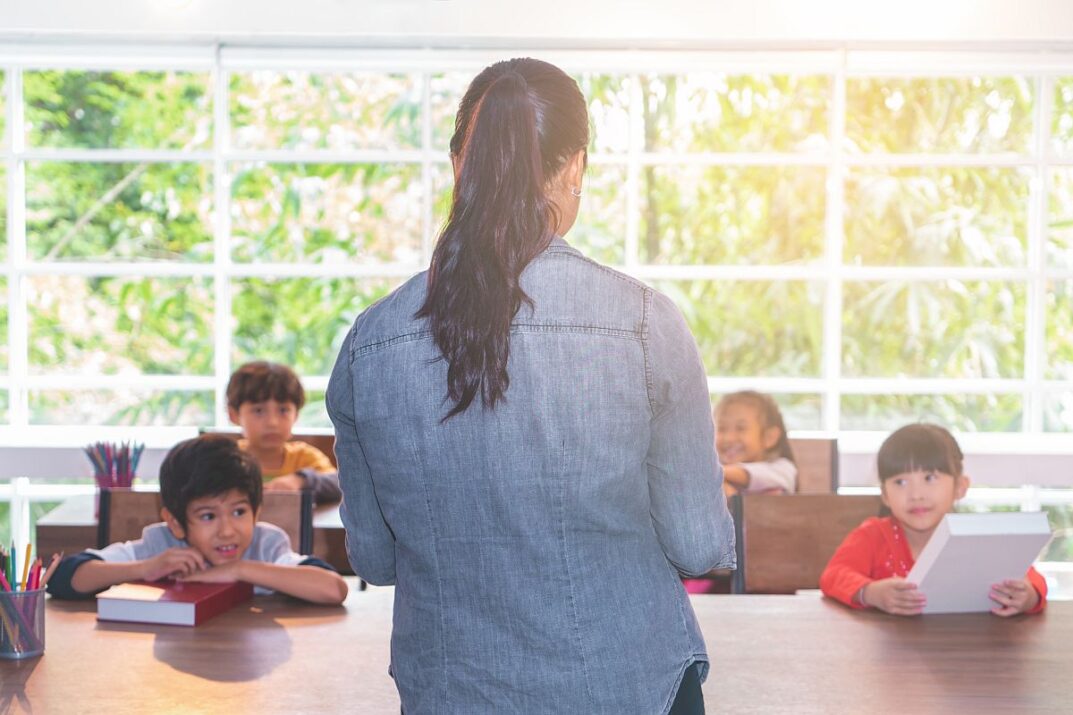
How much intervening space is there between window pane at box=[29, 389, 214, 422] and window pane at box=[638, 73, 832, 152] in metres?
2.23

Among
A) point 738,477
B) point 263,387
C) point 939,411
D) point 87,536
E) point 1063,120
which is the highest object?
point 1063,120

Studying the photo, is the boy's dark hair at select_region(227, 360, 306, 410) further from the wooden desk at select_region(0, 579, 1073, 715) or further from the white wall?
the wooden desk at select_region(0, 579, 1073, 715)

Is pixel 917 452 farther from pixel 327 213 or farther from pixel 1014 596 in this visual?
pixel 327 213

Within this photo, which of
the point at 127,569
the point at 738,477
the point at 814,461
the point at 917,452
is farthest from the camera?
the point at 814,461

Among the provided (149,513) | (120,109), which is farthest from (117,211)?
(149,513)

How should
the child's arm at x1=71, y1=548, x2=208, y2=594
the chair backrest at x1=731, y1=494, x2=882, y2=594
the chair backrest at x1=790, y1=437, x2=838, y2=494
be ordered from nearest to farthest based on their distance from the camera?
1. the child's arm at x1=71, y1=548, x2=208, y2=594
2. the chair backrest at x1=731, y1=494, x2=882, y2=594
3. the chair backrest at x1=790, y1=437, x2=838, y2=494

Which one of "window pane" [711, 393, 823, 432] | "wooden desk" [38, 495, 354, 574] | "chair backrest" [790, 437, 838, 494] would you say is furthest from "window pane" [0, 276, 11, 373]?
"chair backrest" [790, 437, 838, 494]

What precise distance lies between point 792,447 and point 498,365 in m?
3.24

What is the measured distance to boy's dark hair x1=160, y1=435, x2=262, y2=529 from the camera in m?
2.40

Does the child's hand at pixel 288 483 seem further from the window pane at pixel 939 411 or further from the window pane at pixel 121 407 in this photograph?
the window pane at pixel 939 411

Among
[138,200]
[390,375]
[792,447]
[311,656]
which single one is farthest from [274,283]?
[390,375]

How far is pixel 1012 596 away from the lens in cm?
209

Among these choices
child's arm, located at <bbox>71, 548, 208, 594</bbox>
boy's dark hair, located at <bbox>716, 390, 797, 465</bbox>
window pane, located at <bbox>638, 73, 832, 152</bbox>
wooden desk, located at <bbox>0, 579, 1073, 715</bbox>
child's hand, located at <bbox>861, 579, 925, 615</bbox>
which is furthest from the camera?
window pane, located at <bbox>638, 73, 832, 152</bbox>

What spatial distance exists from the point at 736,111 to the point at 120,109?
256 centimetres
